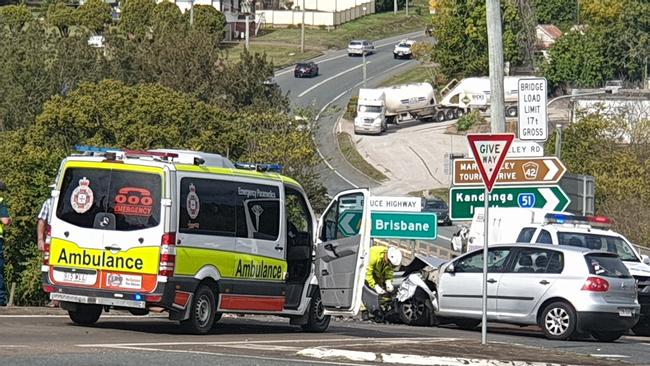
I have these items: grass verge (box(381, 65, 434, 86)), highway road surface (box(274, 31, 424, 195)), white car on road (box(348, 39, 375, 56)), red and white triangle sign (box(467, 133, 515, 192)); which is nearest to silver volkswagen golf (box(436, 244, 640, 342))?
red and white triangle sign (box(467, 133, 515, 192))

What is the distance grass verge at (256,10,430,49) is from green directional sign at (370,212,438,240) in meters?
93.4

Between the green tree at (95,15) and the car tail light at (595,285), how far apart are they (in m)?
103

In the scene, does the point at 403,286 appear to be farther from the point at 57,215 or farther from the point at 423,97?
the point at 423,97

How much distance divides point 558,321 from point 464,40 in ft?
282

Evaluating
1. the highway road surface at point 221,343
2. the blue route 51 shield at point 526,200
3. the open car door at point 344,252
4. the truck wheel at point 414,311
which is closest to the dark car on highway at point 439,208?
the blue route 51 shield at point 526,200

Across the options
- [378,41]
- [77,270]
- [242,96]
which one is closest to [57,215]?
[77,270]

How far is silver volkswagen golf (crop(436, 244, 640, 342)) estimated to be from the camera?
22.0m

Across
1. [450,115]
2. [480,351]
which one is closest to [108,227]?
[480,351]

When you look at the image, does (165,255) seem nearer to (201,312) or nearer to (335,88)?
(201,312)

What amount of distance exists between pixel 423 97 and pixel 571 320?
75619 millimetres

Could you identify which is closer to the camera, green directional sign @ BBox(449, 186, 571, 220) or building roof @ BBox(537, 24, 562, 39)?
green directional sign @ BBox(449, 186, 571, 220)

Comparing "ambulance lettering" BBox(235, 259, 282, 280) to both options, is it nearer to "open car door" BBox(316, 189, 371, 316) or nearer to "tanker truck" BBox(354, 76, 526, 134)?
"open car door" BBox(316, 189, 371, 316)

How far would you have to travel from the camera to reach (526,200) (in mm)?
28188

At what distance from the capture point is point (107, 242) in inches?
685
